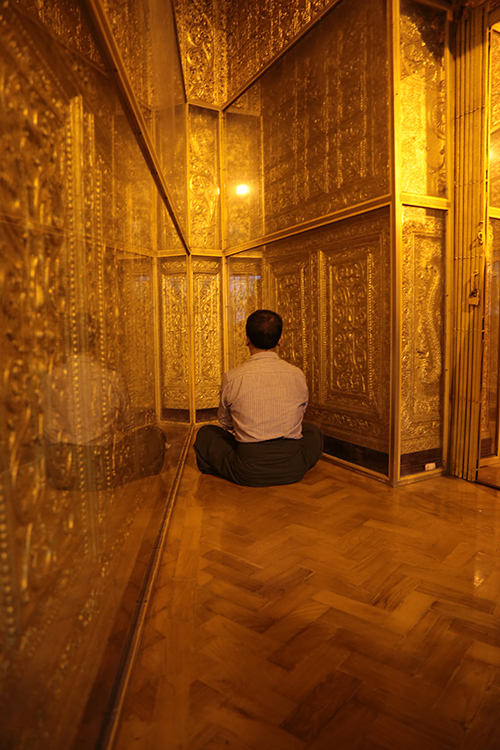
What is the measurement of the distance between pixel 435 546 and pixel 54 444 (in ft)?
6.26

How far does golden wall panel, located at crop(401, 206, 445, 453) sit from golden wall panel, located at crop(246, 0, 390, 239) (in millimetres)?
422

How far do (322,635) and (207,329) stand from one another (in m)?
3.96

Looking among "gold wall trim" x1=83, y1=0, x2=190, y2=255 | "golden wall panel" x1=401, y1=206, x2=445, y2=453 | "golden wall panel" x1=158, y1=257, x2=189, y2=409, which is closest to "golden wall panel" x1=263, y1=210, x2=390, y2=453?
"golden wall panel" x1=401, y1=206, x2=445, y2=453

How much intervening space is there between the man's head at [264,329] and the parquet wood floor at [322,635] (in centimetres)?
109

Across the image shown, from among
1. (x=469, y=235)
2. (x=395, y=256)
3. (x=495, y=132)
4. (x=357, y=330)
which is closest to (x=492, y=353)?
(x=469, y=235)

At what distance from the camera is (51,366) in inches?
26.9

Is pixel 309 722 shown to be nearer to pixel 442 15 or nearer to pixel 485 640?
pixel 485 640

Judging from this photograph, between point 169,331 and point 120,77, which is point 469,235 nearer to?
point 169,331

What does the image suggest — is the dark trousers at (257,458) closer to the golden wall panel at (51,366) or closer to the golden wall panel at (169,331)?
the golden wall panel at (169,331)

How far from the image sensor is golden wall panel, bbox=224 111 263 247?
441 centimetres

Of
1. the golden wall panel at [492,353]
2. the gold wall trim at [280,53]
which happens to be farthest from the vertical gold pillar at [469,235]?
the gold wall trim at [280,53]

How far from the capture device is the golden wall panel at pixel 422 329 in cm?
292

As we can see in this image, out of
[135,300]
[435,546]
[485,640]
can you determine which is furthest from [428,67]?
[485,640]

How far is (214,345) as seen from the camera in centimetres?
513
